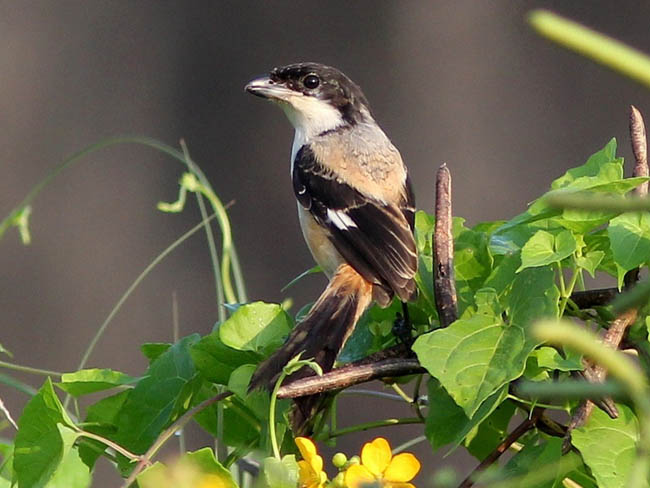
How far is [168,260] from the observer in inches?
218

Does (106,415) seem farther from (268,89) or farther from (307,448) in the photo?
(268,89)

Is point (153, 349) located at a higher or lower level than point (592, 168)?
lower

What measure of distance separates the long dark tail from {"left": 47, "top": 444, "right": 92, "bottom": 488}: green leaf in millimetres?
276

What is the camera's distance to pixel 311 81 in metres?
3.47

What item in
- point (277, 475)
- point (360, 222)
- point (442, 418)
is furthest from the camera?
point (360, 222)

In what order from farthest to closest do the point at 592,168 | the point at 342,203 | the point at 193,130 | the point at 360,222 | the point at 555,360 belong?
the point at 193,130 < the point at 342,203 < the point at 360,222 < the point at 592,168 < the point at 555,360

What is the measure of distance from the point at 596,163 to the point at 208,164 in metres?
4.27

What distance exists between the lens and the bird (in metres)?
1.92

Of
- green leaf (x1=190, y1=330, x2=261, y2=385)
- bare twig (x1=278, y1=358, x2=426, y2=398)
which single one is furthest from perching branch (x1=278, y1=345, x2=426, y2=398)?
green leaf (x1=190, y1=330, x2=261, y2=385)

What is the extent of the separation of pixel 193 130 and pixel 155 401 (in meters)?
4.45

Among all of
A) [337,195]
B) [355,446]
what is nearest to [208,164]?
[355,446]

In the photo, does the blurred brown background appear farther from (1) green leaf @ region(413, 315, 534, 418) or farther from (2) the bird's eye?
(1) green leaf @ region(413, 315, 534, 418)

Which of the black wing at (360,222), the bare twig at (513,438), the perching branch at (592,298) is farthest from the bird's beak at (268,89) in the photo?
the bare twig at (513,438)

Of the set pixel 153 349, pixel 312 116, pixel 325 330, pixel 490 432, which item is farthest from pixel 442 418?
pixel 312 116
